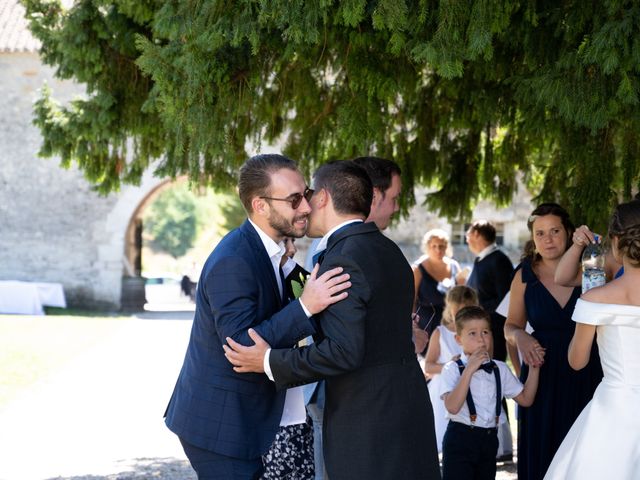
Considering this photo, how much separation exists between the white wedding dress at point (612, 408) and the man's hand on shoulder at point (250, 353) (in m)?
1.32

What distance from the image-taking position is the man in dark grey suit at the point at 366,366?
309cm

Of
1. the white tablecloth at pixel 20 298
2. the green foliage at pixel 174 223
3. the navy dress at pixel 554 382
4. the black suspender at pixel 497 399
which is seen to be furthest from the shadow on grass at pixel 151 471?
the green foliage at pixel 174 223

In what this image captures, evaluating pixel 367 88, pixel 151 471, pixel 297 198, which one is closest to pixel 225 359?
pixel 297 198

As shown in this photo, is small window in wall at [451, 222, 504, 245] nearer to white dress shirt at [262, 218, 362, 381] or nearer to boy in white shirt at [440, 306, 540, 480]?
boy in white shirt at [440, 306, 540, 480]

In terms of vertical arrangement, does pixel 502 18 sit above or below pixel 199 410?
above

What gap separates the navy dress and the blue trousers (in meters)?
2.10

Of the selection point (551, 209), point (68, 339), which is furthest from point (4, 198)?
point (551, 209)

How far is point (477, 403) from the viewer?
191 inches

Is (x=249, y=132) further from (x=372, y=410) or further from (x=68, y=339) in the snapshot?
(x=68, y=339)

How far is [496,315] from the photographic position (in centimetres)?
708

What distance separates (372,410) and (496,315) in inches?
161

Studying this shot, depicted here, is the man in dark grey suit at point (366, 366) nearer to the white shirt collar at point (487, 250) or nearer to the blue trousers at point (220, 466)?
the blue trousers at point (220, 466)

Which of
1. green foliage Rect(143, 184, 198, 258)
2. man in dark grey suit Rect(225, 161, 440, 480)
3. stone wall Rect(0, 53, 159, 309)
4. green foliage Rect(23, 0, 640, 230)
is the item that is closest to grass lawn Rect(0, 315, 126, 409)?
stone wall Rect(0, 53, 159, 309)

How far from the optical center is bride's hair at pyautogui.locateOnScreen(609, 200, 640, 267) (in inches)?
140
